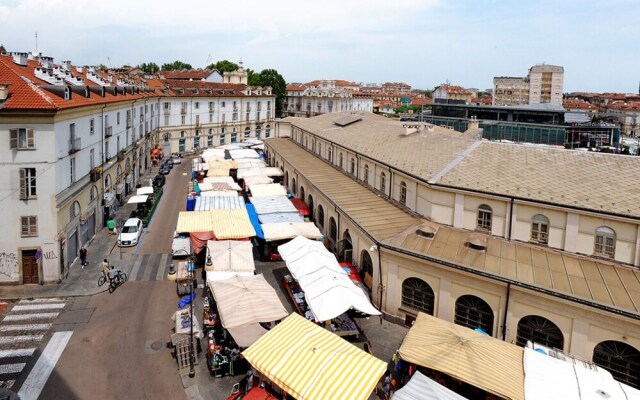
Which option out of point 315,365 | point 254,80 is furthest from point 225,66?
point 315,365

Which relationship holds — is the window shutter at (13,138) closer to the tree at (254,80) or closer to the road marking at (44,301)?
the road marking at (44,301)

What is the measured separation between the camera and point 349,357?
16.7 m

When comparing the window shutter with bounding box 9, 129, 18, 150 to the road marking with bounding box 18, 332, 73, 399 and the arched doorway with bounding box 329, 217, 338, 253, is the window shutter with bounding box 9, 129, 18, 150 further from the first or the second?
the arched doorway with bounding box 329, 217, 338, 253

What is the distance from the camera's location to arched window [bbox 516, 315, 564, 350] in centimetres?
1991

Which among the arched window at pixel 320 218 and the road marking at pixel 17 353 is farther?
the arched window at pixel 320 218

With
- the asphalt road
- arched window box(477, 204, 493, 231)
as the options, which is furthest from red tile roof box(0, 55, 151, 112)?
arched window box(477, 204, 493, 231)

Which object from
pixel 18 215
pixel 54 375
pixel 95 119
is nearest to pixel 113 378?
pixel 54 375

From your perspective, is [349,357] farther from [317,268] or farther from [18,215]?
[18,215]

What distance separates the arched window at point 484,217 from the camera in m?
25.0

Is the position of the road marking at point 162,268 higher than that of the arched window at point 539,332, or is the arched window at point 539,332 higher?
the arched window at point 539,332

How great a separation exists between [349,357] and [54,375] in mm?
12917

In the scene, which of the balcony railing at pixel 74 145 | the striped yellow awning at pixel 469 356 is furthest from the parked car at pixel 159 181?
the striped yellow awning at pixel 469 356

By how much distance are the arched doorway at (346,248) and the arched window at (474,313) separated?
9.30 metres

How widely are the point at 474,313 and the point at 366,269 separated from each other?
7.28m
